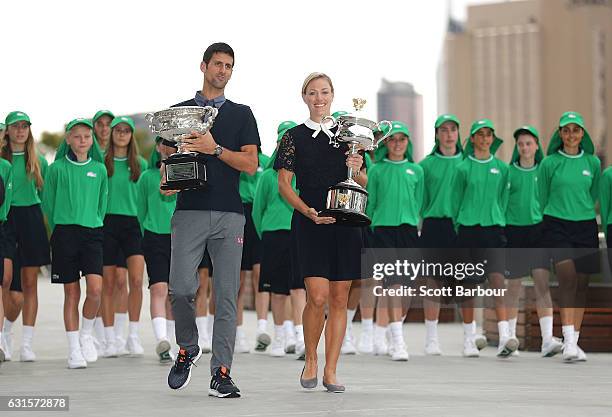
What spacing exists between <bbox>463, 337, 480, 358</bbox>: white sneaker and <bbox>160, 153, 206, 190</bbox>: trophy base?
204 inches

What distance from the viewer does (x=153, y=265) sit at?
1223 centimetres

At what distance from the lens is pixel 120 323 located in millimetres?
12688

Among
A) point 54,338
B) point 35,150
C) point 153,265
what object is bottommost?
point 54,338

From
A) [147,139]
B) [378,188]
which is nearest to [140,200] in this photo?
[378,188]

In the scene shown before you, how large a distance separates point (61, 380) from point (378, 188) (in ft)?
13.8

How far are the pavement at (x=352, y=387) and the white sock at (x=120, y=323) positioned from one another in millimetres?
354

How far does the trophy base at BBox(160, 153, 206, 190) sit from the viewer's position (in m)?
8.23

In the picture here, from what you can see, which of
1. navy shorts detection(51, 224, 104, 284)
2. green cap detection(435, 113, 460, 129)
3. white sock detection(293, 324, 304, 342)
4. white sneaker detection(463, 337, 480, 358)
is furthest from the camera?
green cap detection(435, 113, 460, 129)

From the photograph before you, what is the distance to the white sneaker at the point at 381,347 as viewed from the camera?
12835 millimetres

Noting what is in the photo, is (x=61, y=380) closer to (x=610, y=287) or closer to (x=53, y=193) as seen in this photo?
(x=53, y=193)

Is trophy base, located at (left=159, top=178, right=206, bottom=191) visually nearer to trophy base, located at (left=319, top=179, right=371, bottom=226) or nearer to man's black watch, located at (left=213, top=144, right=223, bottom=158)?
man's black watch, located at (left=213, top=144, right=223, bottom=158)

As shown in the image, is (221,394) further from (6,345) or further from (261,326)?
(261,326)

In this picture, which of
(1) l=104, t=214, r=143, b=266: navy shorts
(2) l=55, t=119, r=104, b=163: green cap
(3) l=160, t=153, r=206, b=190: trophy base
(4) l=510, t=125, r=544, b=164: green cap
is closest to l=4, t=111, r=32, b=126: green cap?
(2) l=55, t=119, r=104, b=163: green cap

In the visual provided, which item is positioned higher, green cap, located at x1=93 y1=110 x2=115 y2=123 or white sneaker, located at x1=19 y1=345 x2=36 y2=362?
green cap, located at x1=93 y1=110 x2=115 y2=123
